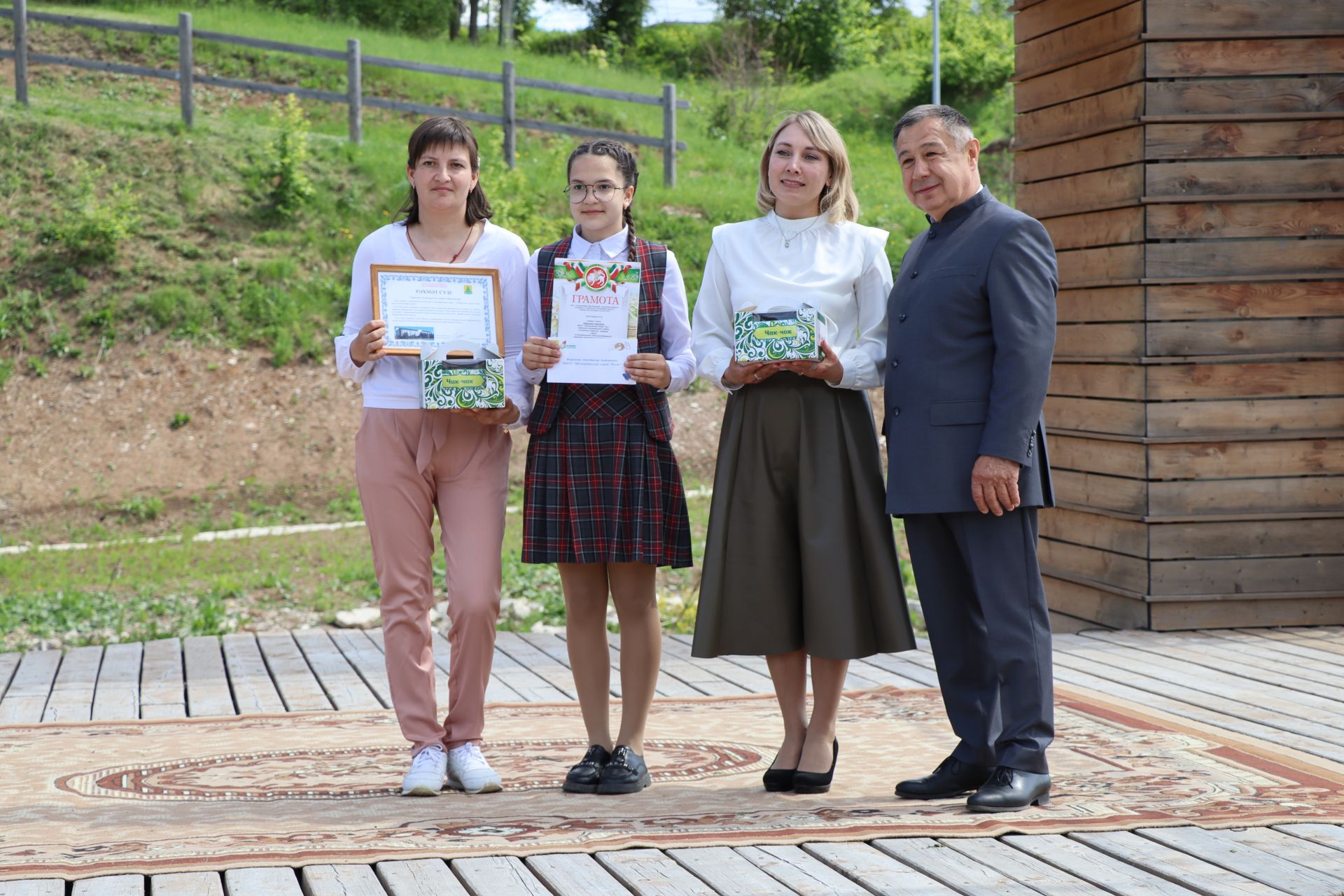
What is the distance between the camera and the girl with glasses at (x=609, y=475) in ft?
13.2

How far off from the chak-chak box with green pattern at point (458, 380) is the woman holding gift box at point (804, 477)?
23.2 inches

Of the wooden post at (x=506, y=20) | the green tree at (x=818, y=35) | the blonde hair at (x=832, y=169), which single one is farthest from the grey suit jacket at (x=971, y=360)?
the wooden post at (x=506, y=20)

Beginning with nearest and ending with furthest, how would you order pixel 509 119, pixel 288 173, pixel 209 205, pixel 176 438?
pixel 176 438
pixel 209 205
pixel 288 173
pixel 509 119

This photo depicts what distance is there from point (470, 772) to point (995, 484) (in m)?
1.67

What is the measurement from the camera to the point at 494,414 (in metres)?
4.00

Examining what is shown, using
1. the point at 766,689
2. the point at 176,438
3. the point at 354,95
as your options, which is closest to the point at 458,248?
the point at 766,689

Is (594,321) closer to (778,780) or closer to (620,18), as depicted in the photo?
(778,780)

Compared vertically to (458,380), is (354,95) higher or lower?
higher

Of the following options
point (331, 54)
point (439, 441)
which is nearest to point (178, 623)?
point (439, 441)

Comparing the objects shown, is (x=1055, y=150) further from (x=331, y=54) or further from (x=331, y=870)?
(x=331, y=54)

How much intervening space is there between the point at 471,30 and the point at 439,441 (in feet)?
125

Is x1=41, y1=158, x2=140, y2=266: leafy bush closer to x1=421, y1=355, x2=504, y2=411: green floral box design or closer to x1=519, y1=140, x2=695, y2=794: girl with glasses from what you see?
x1=519, y1=140, x2=695, y2=794: girl with glasses

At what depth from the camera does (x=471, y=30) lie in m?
40.0

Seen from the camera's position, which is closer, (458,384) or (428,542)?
(458,384)
